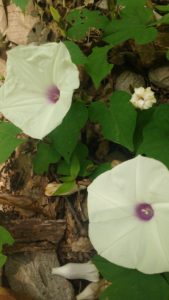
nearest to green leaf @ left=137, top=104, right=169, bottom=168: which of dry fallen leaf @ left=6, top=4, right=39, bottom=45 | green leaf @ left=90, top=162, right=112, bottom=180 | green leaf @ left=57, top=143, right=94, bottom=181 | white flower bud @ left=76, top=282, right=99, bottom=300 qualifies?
green leaf @ left=90, top=162, right=112, bottom=180

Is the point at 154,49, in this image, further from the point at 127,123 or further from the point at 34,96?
the point at 34,96

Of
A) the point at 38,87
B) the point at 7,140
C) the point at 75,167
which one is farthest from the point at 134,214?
the point at 7,140

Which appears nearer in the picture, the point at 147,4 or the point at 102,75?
the point at 102,75

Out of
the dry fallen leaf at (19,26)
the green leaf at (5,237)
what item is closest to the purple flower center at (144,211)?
the green leaf at (5,237)

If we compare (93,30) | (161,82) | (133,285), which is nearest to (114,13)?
(93,30)

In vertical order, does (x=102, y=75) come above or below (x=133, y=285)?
above

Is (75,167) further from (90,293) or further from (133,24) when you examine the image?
(133,24)

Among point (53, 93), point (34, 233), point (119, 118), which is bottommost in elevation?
point (34, 233)
